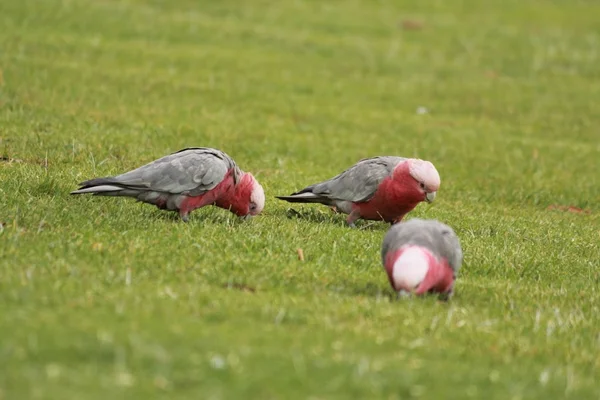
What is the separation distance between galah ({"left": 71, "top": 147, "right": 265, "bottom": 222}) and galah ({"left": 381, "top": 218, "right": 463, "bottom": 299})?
2.29 m

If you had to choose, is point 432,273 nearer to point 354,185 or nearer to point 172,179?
point 172,179

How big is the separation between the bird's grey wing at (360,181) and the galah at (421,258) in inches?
98.3

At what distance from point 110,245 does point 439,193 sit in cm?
638

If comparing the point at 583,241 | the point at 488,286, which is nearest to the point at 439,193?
the point at 583,241

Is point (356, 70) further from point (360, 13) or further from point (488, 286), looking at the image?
point (488, 286)

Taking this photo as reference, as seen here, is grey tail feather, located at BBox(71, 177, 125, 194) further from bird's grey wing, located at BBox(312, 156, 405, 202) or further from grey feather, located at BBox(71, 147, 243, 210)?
bird's grey wing, located at BBox(312, 156, 405, 202)

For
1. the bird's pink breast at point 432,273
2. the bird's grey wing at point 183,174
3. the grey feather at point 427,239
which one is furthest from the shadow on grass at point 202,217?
the bird's pink breast at point 432,273

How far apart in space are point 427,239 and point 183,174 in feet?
9.04

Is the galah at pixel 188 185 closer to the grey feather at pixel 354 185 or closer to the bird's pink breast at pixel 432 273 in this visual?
the grey feather at pixel 354 185

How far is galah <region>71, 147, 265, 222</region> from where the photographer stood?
30.0ft

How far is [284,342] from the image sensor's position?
6.03 meters

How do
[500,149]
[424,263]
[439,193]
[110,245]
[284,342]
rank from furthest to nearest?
[500,149] < [439,193] < [110,245] < [424,263] < [284,342]

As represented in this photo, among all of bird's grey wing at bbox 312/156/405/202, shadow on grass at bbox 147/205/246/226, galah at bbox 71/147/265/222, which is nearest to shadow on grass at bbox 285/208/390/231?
bird's grey wing at bbox 312/156/405/202

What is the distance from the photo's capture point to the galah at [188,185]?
916 centimetres
